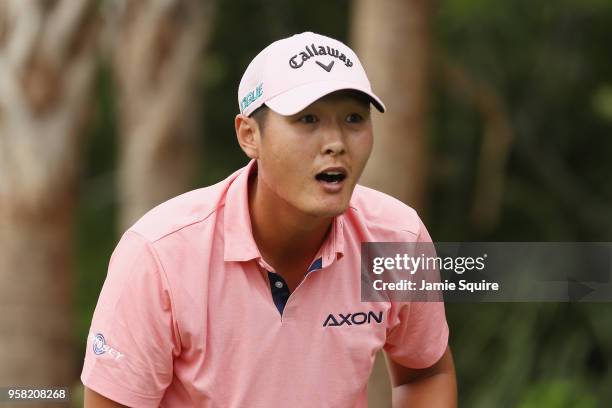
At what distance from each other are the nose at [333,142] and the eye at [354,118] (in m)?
0.06

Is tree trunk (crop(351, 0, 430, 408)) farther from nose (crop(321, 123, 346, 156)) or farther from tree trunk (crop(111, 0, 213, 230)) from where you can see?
nose (crop(321, 123, 346, 156))

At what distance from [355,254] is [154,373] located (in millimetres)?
710

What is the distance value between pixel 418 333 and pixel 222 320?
2.31 feet

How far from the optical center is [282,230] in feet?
10.9

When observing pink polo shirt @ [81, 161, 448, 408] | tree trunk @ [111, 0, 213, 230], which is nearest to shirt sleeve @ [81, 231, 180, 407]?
pink polo shirt @ [81, 161, 448, 408]

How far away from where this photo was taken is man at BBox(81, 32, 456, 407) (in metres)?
3.05

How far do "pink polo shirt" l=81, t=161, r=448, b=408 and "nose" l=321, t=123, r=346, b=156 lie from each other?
36cm

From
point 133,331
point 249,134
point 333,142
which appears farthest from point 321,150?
point 133,331

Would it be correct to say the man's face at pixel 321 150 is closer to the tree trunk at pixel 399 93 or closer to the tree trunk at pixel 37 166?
the tree trunk at pixel 399 93

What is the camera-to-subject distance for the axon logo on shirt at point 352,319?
3.24 m

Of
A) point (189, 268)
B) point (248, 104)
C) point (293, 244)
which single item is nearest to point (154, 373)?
point (189, 268)

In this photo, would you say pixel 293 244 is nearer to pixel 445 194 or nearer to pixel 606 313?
pixel 606 313

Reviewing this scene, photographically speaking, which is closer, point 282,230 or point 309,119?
point 309,119

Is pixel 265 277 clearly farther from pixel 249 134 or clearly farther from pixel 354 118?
pixel 354 118
